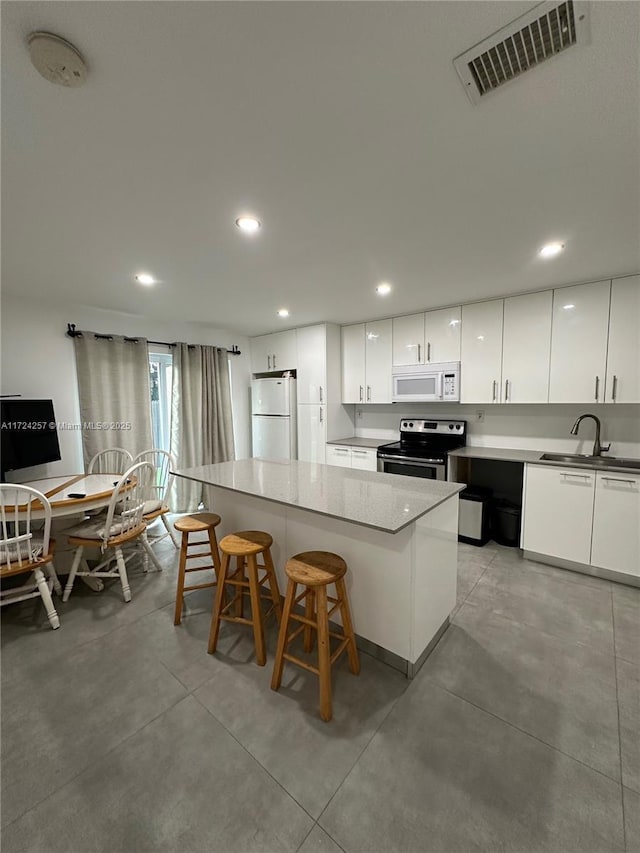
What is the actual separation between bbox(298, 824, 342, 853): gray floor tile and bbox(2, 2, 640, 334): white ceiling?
2369 millimetres

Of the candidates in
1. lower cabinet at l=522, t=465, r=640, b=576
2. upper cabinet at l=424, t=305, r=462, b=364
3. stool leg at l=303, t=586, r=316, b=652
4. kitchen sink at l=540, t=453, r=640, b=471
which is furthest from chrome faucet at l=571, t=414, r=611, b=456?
stool leg at l=303, t=586, r=316, b=652

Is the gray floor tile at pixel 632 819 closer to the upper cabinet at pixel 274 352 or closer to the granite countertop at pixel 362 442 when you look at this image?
the granite countertop at pixel 362 442

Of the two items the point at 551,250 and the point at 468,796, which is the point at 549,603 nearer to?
the point at 468,796

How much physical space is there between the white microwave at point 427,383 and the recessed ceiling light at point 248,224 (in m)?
2.35

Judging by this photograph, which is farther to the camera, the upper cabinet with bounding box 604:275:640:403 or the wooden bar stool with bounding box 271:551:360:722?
the upper cabinet with bounding box 604:275:640:403

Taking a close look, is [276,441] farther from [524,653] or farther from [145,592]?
[524,653]

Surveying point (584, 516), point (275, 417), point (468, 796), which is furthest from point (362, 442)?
point (468, 796)

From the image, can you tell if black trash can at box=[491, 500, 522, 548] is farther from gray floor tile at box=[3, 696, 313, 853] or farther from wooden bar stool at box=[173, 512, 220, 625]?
gray floor tile at box=[3, 696, 313, 853]

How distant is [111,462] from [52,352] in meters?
1.21

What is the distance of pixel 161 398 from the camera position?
13.9 feet

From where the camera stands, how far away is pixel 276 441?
464 centimetres

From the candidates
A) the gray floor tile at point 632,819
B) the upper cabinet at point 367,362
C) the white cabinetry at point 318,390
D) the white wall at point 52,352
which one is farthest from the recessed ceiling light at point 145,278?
the gray floor tile at point 632,819

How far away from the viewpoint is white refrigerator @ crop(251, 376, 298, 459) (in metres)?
4.50

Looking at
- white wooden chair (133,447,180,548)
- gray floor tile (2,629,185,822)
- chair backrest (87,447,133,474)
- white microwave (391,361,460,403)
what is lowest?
gray floor tile (2,629,185,822)
